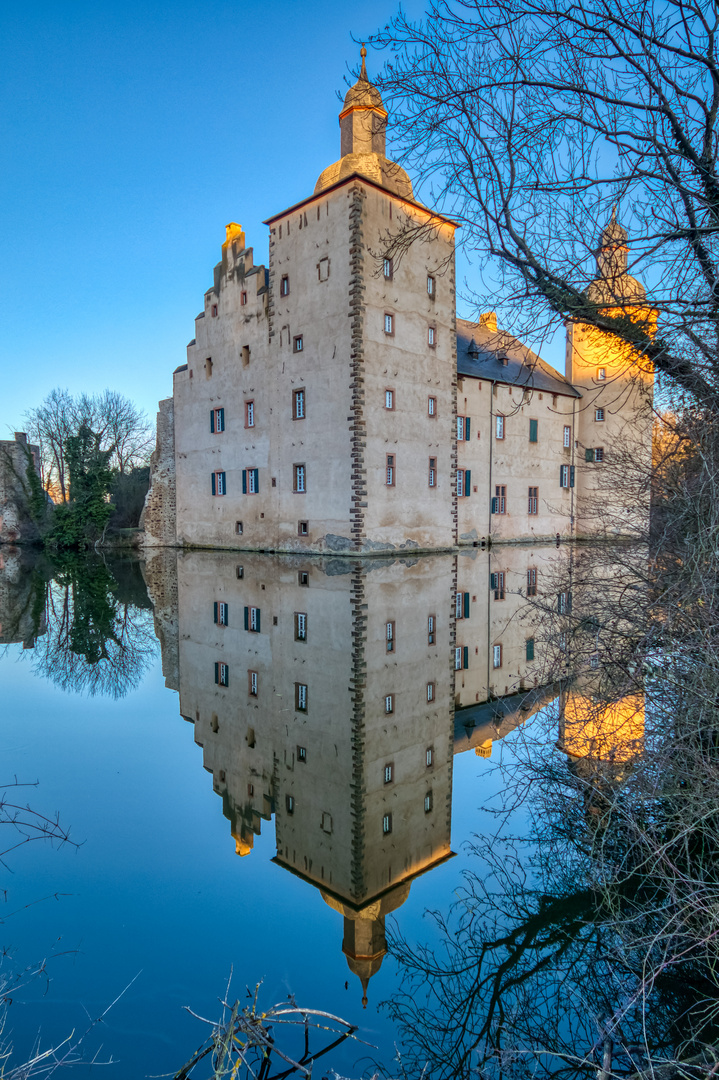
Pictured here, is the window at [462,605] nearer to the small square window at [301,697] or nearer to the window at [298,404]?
the small square window at [301,697]

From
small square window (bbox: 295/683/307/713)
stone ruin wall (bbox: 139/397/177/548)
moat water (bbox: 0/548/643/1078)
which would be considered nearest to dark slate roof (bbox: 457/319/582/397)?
stone ruin wall (bbox: 139/397/177/548)

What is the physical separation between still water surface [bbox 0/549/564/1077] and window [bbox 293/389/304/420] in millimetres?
12634

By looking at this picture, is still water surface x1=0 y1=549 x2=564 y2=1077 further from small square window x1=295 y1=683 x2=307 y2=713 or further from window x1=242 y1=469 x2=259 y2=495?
window x1=242 y1=469 x2=259 y2=495

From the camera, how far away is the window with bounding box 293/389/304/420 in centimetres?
2189

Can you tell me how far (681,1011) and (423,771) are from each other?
8.46ft

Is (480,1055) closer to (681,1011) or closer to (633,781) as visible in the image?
(681,1011)

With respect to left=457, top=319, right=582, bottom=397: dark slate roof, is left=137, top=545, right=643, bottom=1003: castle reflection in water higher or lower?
lower

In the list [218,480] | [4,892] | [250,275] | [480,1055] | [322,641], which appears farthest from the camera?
[218,480]

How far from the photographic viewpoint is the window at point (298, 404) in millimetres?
21891

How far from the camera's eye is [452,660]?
8.13 meters

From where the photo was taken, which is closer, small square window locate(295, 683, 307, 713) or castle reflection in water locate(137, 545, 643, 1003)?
castle reflection in water locate(137, 545, 643, 1003)

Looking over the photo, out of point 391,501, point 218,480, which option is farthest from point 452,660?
point 218,480

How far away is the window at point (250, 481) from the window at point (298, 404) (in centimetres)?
350

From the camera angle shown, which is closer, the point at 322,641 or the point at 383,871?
the point at 383,871
